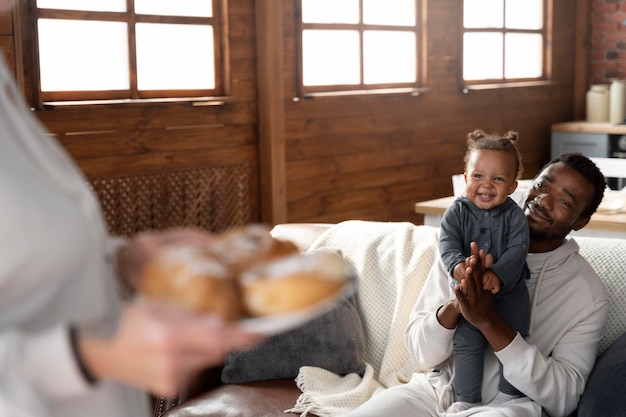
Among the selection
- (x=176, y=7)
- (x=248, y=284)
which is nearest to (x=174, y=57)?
(x=176, y=7)

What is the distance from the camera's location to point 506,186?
7.54ft

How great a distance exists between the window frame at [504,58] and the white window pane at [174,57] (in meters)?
2.15

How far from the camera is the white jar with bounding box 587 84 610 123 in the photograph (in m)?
6.79

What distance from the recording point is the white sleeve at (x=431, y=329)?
2203 mm

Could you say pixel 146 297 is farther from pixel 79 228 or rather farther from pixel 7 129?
pixel 7 129

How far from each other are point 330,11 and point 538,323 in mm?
3210

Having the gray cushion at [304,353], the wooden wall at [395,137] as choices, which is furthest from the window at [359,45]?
the gray cushion at [304,353]

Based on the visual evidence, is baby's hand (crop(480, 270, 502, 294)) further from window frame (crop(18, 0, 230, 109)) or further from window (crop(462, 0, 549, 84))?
window (crop(462, 0, 549, 84))

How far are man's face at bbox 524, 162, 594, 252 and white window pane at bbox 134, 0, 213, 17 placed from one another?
247 cm

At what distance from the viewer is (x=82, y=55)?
12.9 feet

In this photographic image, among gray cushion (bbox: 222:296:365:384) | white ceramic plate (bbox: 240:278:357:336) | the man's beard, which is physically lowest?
gray cushion (bbox: 222:296:365:384)

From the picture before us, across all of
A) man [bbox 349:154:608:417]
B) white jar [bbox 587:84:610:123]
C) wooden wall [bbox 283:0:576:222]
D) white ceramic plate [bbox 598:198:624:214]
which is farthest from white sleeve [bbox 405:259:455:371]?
white jar [bbox 587:84:610:123]

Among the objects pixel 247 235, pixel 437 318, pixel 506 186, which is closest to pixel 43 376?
pixel 247 235

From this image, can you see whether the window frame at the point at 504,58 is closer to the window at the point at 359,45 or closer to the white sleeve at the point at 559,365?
the window at the point at 359,45
